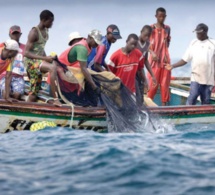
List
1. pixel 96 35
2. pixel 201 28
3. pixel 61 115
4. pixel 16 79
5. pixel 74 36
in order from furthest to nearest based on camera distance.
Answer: pixel 201 28, pixel 74 36, pixel 16 79, pixel 61 115, pixel 96 35

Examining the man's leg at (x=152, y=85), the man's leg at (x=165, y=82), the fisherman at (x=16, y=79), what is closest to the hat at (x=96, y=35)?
the fisherman at (x=16, y=79)

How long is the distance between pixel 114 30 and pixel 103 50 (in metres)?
0.39

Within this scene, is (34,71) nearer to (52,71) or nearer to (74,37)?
(52,71)

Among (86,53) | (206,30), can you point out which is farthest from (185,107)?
(86,53)

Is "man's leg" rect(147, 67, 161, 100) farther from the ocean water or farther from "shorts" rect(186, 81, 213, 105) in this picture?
the ocean water

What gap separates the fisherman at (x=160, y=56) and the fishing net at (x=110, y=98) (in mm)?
1942

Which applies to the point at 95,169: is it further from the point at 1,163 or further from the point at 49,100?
the point at 49,100

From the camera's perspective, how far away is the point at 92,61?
11492mm

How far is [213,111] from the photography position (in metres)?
12.1

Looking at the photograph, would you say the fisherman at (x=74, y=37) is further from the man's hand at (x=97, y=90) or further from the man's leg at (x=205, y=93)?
the man's leg at (x=205, y=93)

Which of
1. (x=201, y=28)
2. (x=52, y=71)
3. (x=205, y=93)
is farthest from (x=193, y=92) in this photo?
(x=52, y=71)

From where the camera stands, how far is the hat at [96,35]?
34.9 ft

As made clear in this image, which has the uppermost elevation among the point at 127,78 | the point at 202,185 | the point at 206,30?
the point at 206,30

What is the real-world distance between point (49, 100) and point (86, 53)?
110 centimetres
